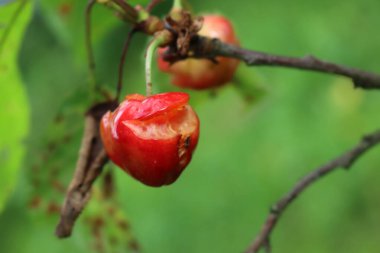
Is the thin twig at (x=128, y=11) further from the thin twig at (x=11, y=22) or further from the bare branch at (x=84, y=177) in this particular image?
the thin twig at (x=11, y=22)

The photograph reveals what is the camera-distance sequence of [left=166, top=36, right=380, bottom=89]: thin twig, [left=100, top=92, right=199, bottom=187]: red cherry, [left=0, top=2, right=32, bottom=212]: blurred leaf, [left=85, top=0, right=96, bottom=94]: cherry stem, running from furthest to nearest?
1. [left=0, top=2, right=32, bottom=212]: blurred leaf
2. [left=85, top=0, right=96, bottom=94]: cherry stem
3. [left=166, top=36, right=380, bottom=89]: thin twig
4. [left=100, top=92, right=199, bottom=187]: red cherry

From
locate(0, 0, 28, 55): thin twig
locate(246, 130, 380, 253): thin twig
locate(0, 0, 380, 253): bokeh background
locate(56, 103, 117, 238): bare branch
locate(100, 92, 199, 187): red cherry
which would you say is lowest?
locate(0, 0, 380, 253): bokeh background

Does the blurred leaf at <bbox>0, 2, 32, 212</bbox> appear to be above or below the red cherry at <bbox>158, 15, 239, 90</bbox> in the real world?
below


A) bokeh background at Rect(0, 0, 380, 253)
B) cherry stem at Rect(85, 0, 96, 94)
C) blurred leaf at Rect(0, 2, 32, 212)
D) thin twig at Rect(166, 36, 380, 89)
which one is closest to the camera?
thin twig at Rect(166, 36, 380, 89)

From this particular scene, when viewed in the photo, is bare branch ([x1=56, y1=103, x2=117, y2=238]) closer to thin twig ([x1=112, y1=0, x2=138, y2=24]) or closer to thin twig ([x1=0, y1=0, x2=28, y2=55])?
thin twig ([x1=112, y1=0, x2=138, y2=24])

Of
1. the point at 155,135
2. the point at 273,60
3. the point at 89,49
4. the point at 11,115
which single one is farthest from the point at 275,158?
the point at 155,135

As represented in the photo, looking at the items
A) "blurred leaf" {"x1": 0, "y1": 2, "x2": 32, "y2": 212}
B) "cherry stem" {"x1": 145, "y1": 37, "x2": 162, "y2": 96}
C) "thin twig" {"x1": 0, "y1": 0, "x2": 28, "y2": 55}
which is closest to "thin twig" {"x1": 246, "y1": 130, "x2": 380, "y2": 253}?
"cherry stem" {"x1": 145, "y1": 37, "x2": 162, "y2": 96}

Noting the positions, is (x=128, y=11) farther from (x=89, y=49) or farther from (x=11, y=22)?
(x=11, y=22)
